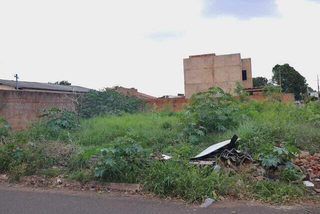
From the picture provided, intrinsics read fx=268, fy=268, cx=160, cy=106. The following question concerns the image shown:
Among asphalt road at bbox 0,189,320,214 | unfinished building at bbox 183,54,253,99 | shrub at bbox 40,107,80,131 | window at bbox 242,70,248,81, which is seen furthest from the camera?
window at bbox 242,70,248,81

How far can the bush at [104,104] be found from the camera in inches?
494

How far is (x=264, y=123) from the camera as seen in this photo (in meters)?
7.27

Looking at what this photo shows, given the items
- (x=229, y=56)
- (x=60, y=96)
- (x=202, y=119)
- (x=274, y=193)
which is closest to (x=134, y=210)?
(x=274, y=193)

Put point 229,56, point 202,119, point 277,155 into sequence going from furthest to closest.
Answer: point 229,56, point 202,119, point 277,155

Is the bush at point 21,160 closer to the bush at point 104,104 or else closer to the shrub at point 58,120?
the shrub at point 58,120

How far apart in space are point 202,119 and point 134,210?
14.1ft

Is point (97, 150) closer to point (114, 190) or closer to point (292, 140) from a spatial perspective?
point (114, 190)

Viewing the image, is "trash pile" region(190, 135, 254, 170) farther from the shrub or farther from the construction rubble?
the shrub

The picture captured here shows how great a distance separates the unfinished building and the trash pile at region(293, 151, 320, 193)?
21.5 metres

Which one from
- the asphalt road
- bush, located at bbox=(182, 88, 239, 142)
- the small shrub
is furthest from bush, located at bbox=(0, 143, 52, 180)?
the small shrub

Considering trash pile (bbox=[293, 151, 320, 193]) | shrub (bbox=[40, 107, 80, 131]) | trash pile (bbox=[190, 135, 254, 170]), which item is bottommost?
trash pile (bbox=[293, 151, 320, 193])

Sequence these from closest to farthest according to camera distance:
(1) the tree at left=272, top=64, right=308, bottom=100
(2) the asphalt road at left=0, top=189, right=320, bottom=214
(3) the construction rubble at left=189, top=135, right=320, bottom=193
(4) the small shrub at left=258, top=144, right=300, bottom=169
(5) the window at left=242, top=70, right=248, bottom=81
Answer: (2) the asphalt road at left=0, top=189, right=320, bottom=214 → (4) the small shrub at left=258, top=144, right=300, bottom=169 → (3) the construction rubble at left=189, top=135, right=320, bottom=193 → (5) the window at left=242, top=70, right=248, bottom=81 → (1) the tree at left=272, top=64, right=308, bottom=100

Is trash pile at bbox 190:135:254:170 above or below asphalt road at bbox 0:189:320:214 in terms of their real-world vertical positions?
above

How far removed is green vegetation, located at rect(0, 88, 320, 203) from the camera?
4.45 m
